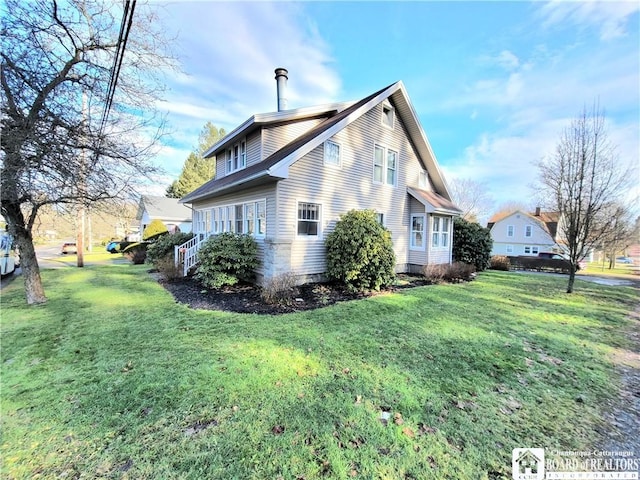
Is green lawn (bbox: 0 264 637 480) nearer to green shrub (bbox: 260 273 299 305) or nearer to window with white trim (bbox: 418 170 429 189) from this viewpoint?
green shrub (bbox: 260 273 299 305)

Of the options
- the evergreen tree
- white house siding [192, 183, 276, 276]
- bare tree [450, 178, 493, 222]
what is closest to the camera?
white house siding [192, 183, 276, 276]

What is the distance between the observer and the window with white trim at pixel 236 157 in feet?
39.6

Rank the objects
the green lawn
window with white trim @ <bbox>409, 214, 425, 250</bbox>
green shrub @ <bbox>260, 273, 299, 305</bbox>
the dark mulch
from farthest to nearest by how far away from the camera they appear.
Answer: window with white trim @ <bbox>409, 214, 425, 250</bbox> < green shrub @ <bbox>260, 273, 299, 305</bbox> < the dark mulch < the green lawn

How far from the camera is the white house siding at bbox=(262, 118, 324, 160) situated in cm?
1063

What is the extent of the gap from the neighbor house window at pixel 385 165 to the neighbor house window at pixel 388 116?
47.1 inches

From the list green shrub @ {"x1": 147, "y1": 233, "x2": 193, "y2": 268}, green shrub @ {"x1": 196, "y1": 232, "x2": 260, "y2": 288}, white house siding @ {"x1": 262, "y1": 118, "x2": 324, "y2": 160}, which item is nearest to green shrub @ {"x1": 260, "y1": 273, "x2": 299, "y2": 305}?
green shrub @ {"x1": 196, "y1": 232, "x2": 260, "y2": 288}

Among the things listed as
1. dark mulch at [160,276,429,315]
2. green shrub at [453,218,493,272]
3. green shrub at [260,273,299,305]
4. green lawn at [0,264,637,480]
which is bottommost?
green lawn at [0,264,637,480]

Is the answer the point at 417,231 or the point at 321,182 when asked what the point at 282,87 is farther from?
the point at 417,231

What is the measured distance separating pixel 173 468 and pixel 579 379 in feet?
17.1

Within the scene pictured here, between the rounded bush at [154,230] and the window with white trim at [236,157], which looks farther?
the rounded bush at [154,230]

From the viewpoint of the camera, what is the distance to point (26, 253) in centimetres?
701

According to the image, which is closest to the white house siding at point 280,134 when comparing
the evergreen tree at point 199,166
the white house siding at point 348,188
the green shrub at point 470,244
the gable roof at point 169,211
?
the white house siding at point 348,188

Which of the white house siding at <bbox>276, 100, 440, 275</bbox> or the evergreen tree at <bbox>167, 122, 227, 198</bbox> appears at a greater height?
the evergreen tree at <bbox>167, 122, 227, 198</bbox>

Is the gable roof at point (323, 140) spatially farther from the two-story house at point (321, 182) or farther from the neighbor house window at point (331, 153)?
the neighbor house window at point (331, 153)
